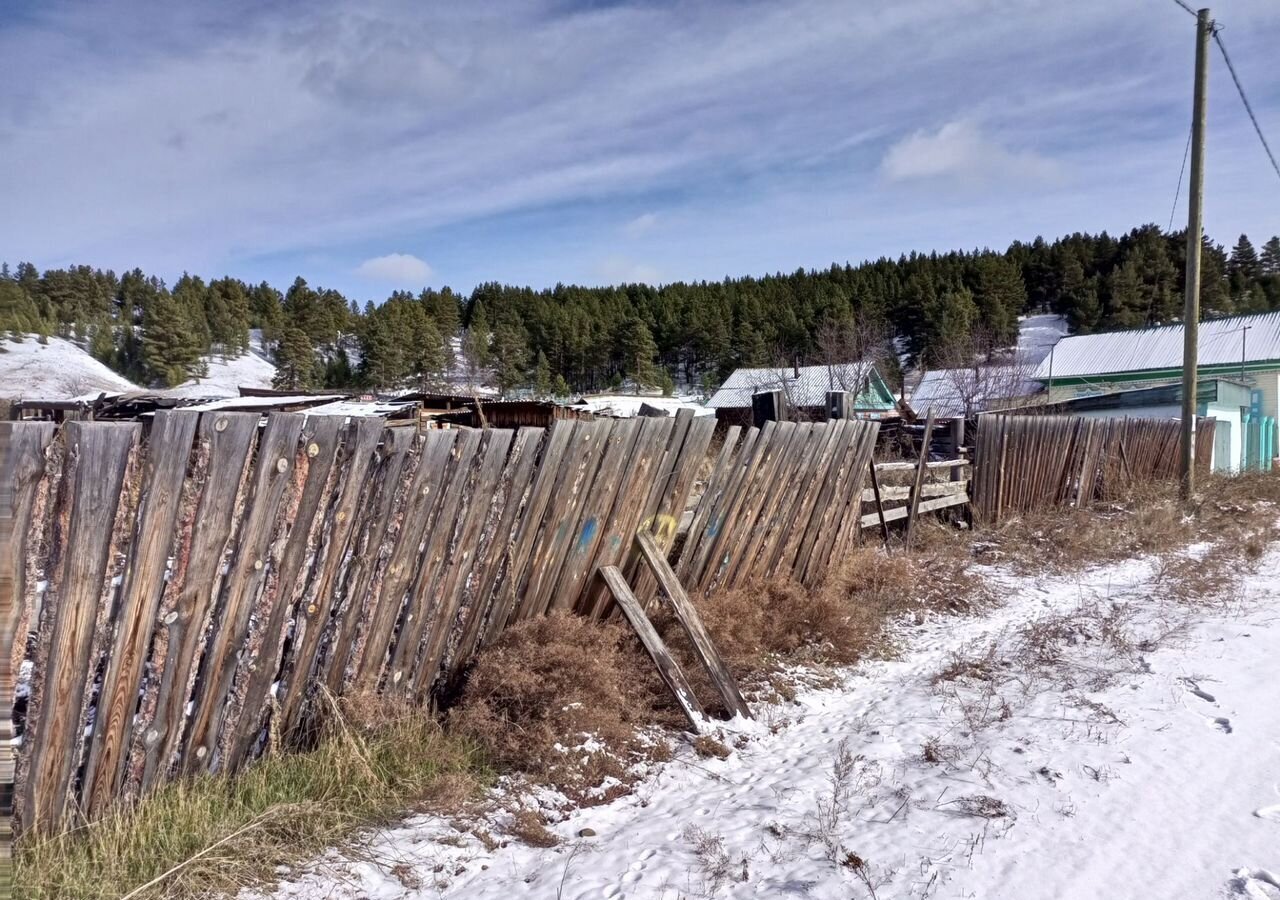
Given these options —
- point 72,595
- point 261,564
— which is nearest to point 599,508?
point 261,564

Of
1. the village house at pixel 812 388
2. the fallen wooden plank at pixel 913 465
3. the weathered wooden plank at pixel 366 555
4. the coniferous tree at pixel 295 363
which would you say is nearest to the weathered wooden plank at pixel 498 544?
the weathered wooden plank at pixel 366 555

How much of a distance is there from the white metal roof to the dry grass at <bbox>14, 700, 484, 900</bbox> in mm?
30417

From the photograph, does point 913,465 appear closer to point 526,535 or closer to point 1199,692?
point 1199,692

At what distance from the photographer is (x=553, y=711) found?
144 inches

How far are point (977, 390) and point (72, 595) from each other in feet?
118

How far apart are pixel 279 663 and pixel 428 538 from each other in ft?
2.55

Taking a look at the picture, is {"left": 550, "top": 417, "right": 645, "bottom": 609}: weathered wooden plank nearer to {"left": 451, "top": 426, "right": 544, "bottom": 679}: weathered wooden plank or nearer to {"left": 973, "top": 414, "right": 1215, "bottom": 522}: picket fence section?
{"left": 451, "top": 426, "right": 544, "bottom": 679}: weathered wooden plank

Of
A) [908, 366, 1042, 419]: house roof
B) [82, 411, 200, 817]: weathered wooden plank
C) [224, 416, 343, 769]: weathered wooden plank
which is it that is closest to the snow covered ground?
[224, 416, 343, 769]: weathered wooden plank

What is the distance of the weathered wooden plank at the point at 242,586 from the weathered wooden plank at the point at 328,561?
24 cm

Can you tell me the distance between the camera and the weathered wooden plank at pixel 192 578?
8.96 ft

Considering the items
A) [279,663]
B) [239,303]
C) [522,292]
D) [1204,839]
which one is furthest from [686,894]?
[522,292]

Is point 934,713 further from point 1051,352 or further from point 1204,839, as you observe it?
point 1051,352

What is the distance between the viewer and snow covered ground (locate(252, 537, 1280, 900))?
2.79 metres

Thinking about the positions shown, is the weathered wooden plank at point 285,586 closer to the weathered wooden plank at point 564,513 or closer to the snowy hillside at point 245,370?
the weathered wooden plank at point 564,513
